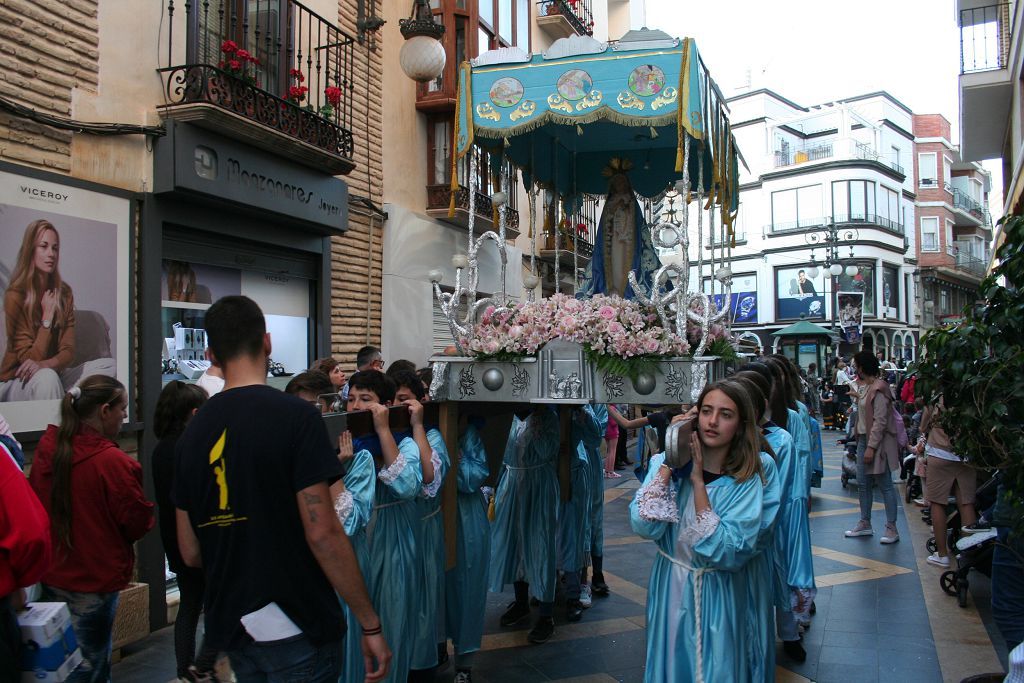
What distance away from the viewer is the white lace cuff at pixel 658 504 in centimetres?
348

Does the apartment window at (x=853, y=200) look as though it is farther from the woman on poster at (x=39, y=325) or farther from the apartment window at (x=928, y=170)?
the woman on poster at (x=39, y=325)

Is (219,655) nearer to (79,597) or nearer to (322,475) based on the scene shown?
→ (322,475)

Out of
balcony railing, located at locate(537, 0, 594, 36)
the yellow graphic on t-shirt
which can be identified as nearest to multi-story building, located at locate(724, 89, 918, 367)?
balcony railing, located at locate(537, 0, 594, 36)

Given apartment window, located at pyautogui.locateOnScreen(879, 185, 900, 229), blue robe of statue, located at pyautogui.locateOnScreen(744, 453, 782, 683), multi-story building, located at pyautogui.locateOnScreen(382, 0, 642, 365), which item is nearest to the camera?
blue robe of statue, located at pyautogui.locateOnScreen(744, 453, 782, 683)

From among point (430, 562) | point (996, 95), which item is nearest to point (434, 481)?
point (430, 562)

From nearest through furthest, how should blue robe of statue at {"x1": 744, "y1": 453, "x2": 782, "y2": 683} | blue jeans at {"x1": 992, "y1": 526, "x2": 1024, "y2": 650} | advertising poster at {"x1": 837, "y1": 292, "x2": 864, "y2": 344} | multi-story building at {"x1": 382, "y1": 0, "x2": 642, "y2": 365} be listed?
blue robe of statue at {"x1": 744, "y1": 453, "x2": 782, "y2": 683}
blue jeans at {"x1": 992, "y1": 526, "x2": 1024, "y2": 650}
multi-story building at {"x1": 382, "y1": 0, "x2": 642, "y2": 365}
advertising poster at {"x1": 837, "y1": 292, "x2": 864, "y2": 344}

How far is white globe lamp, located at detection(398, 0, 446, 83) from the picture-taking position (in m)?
9.04

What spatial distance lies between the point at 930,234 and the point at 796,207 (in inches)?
380

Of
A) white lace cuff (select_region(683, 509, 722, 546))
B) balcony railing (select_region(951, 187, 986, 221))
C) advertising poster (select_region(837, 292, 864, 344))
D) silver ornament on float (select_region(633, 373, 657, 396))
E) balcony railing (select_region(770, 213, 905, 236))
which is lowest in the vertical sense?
white lace cuff (select_region(683, 509, 722, 546))

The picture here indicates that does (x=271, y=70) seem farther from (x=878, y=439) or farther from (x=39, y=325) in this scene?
(x=878, y=439)

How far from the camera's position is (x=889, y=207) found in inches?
1630

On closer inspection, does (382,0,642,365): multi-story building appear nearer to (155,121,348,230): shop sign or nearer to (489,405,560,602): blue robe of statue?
(155,121,348,230): shop sign

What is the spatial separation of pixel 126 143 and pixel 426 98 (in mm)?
5821

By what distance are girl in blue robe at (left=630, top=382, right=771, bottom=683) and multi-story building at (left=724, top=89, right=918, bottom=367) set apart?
35856 mm
